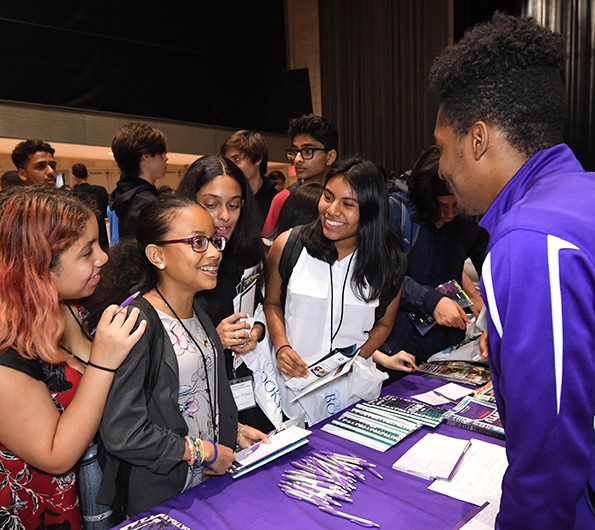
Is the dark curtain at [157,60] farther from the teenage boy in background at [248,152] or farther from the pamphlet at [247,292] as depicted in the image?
the pamphlet at [247,292]

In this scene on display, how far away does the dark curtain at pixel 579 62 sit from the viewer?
6.06 meters

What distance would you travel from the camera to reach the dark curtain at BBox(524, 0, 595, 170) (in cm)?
606

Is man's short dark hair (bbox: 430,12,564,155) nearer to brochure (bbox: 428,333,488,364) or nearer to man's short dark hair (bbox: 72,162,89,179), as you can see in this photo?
brochure (bbox: 428,333,488,364)

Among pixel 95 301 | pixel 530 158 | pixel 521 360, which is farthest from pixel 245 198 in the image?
pixel 521 360

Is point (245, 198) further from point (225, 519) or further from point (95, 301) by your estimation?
point (225, 519)

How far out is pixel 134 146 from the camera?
2.90m

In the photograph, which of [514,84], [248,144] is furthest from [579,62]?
[514,84]

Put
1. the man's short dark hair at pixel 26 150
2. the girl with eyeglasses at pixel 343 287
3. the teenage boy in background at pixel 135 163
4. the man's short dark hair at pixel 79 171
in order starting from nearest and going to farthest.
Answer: the girl with eyeglasses at pixel 343 287
the teenage boy in background at pixel 135 163
the man's short dark hair at pixel 26 150
the man's short dark hair at pixel 79 171

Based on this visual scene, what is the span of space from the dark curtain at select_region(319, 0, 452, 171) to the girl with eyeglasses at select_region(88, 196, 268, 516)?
6.05m

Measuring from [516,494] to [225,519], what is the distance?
2.32 feet

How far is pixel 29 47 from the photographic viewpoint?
5.61 meters

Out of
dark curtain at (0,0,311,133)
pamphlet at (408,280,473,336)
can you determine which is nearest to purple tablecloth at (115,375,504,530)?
pamphlet at (408,280,473,336)

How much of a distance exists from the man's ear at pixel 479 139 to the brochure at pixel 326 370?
0.92 meters

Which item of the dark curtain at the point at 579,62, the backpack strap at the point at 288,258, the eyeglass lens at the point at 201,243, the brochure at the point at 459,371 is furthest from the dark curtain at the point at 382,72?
the eyeglass lens at the point at 201,243
